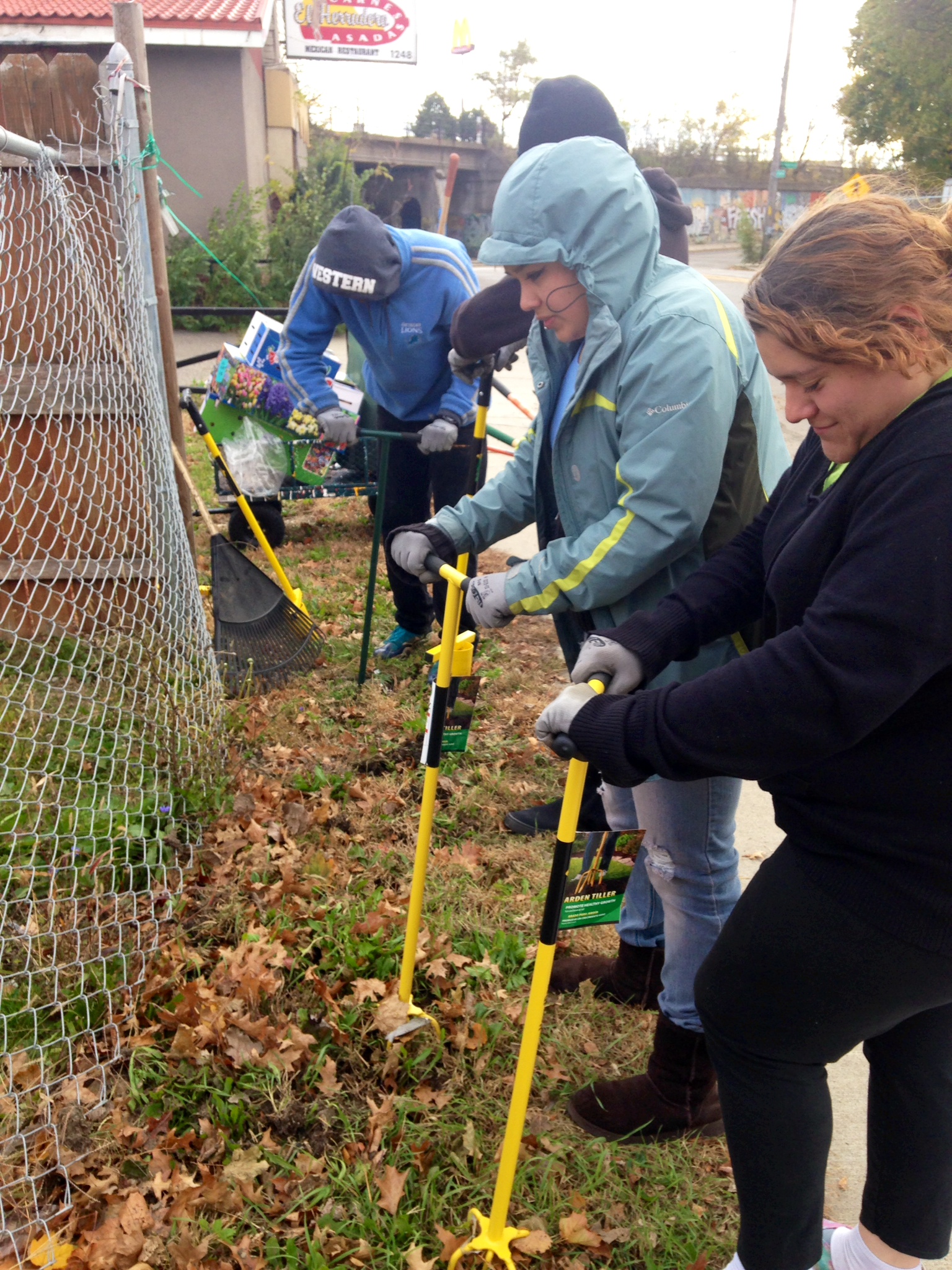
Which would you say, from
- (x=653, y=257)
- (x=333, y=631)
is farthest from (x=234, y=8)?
(x=653, y=257)

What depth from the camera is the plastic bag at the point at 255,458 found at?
270 inches

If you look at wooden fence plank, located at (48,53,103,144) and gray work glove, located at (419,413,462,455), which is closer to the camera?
wooden fence plank, located at (48,53,103,144)

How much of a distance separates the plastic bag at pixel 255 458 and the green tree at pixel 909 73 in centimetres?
2806

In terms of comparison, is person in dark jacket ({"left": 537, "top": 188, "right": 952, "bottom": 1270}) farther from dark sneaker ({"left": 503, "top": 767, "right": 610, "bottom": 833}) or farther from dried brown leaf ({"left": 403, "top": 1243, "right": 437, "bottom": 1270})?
dark sneaker ({"left": 503, "top": 767, "right": 610, "bottom": 833})

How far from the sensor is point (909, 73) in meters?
29.8

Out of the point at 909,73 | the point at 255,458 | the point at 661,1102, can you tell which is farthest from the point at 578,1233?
the point at 909,73

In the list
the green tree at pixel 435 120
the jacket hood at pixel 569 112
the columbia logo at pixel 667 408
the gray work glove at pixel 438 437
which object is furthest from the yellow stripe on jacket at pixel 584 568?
the green tree at pixel 435 120

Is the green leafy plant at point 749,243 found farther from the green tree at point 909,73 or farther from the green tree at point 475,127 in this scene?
the green tree at point 475,127

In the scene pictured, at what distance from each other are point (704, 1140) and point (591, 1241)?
450 mm

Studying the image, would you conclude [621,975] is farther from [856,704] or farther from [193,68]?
[193,68]

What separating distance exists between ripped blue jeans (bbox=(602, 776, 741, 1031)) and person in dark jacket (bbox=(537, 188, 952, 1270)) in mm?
518

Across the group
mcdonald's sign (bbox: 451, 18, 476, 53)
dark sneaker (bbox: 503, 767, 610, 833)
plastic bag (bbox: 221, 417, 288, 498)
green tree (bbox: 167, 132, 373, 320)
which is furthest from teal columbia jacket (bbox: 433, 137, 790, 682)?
mcdonald's sign (bbox: 451, 18, 476, 53)

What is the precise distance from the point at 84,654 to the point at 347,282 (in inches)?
87.4

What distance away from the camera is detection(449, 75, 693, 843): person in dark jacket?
3.72 meters
